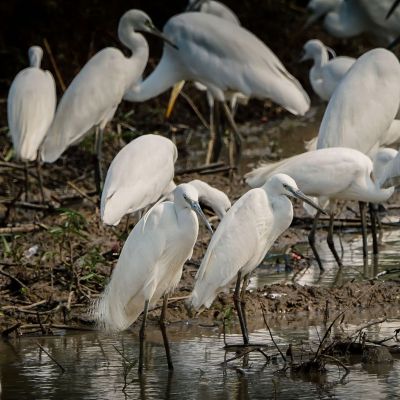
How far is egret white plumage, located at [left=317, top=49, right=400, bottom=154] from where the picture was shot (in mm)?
9062

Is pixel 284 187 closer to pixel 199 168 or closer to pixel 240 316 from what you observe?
pixel 240 316

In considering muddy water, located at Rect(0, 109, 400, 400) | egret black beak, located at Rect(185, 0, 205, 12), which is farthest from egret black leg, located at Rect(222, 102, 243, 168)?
muddy water, located at Rect(0, 109, 400, 400)

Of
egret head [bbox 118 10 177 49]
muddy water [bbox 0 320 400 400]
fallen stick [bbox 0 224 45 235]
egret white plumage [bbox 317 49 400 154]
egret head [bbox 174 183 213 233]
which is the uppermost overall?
egret head [bbox 118 10 177 49]

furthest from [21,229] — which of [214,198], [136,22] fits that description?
[136,22]

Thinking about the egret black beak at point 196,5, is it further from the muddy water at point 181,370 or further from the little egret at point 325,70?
the muddy water at point 181,370

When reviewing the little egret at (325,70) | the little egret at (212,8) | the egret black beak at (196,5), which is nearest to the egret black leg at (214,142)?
the little egret at (325,70)

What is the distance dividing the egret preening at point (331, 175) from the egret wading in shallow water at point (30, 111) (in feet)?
9.58

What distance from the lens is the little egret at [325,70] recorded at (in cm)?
1173

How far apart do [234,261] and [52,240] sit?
2871 millimetres

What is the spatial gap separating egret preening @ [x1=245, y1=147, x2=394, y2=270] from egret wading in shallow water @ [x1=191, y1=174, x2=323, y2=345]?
1388 millimetres

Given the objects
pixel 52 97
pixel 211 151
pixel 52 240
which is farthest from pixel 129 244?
pixel 211 151

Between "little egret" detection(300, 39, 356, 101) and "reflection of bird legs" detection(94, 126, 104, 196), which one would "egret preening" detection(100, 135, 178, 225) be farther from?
"little egret" detection(300, 39, 356, 101)

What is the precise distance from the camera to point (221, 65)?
38.1 ft

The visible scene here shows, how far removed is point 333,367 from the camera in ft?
19.1
